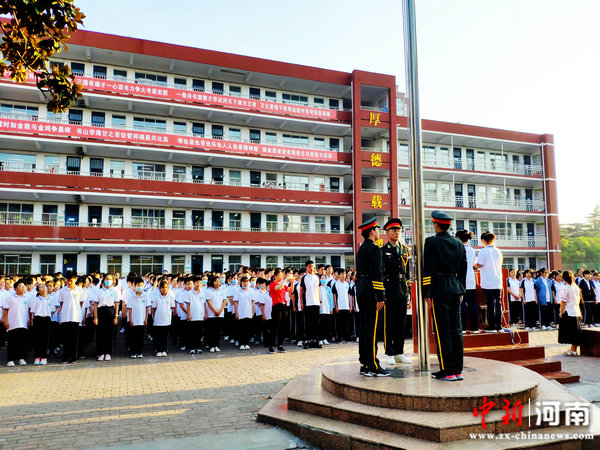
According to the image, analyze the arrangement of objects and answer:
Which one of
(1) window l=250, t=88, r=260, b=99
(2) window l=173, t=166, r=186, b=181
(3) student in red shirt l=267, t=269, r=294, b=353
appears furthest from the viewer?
(1) window l=250, t=88, r=260, b=99

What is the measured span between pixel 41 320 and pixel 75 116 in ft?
70.6

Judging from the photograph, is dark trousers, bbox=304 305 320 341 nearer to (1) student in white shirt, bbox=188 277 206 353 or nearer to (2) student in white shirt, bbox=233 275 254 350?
(2) student in white shirt, bbox=233 275 254 350

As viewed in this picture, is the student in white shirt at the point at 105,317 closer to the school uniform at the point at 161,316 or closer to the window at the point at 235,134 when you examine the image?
the school uniform at the point at 161,316

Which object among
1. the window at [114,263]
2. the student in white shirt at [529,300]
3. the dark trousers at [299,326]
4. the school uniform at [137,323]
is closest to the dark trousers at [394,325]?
the dark trousers at [299,326]

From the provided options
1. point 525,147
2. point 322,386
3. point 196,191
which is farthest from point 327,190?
point 322,386

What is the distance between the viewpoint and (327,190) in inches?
1341

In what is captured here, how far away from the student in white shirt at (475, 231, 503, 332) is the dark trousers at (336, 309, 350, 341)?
16.1 feet

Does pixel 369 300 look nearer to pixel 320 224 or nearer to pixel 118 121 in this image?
pixel 118 121

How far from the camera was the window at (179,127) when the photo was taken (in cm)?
3062

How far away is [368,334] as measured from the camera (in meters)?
5.86

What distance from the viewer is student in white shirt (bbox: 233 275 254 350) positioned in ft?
38.9

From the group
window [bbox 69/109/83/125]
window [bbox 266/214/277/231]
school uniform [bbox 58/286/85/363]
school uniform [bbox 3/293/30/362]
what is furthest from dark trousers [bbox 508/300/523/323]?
window [bbox 69/109/83/125]

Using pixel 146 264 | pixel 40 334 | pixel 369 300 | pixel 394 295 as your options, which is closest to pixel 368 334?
pixel 369 300

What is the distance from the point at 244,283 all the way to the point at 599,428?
8.70 meters
